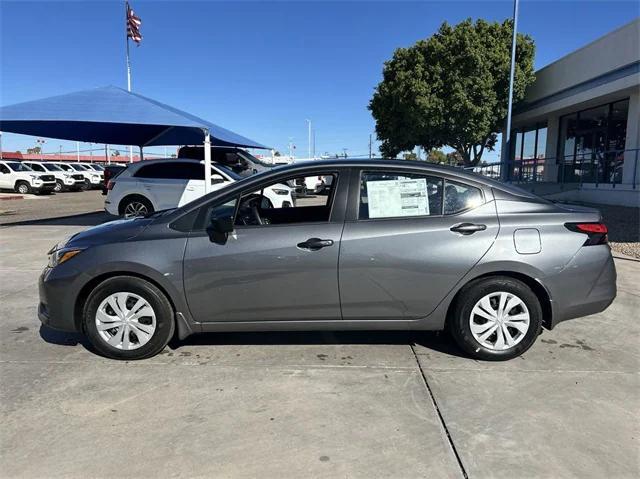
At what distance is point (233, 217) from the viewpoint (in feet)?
12.6

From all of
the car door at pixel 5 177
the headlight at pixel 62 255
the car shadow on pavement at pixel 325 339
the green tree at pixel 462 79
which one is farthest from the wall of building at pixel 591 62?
the car door at pixel 5 177

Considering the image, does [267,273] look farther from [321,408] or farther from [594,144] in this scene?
[594,144]

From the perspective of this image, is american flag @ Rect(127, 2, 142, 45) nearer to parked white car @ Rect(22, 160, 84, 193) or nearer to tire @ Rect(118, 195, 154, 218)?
parked white car @ Rect(22, 160, 84, 193)

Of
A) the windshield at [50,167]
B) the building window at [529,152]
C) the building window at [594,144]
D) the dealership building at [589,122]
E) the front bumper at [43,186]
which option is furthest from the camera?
the windshield at [50,167]

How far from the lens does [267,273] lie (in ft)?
12.1

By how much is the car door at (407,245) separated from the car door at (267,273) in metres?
0.14

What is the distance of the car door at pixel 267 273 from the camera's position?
3.69m

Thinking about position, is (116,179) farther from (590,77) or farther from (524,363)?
(590,77)

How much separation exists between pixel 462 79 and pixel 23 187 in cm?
2451

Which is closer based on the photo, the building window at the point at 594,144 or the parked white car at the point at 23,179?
the building window at the point at 594,144

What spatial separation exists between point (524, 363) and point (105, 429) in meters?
3.08

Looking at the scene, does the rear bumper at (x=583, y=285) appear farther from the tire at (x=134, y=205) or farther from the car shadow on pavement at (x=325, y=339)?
the tire at (x=134, y=205)

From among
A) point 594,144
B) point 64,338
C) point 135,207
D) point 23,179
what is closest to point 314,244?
point 64,338

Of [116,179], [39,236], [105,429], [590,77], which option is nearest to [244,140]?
[116,179]
